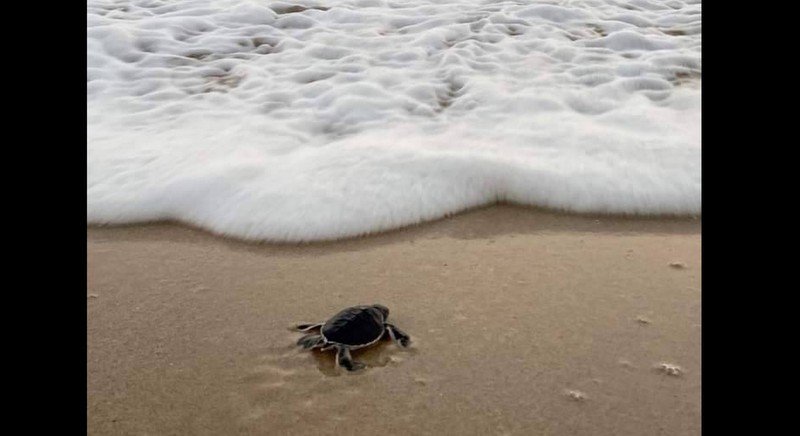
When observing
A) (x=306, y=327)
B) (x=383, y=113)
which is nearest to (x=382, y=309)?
(x=306, y=327)

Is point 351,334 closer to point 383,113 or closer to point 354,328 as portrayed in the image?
point 354,328

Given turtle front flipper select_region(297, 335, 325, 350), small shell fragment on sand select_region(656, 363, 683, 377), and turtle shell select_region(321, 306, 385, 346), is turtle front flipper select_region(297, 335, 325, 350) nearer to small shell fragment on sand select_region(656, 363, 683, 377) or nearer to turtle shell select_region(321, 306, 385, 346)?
turtle shell select_region(321, 306, 385, 346)

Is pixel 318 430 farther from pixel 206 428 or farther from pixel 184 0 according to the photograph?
pixel 184 0

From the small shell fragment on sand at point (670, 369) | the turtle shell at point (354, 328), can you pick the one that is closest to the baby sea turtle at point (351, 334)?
the turtle shell at point (354, 328)

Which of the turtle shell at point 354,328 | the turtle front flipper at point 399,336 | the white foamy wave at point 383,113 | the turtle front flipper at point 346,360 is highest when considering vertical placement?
the white foamy wave at point 383,113

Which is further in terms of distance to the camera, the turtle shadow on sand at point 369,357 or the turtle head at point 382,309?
the turtle head at point 382,309

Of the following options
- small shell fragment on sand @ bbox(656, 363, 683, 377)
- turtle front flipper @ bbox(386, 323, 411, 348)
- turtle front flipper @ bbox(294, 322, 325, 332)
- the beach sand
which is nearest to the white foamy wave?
the beach sand

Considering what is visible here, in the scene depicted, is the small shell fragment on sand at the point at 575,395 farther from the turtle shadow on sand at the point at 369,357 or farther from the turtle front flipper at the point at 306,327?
the turtle front flipper at the point at 306,327
